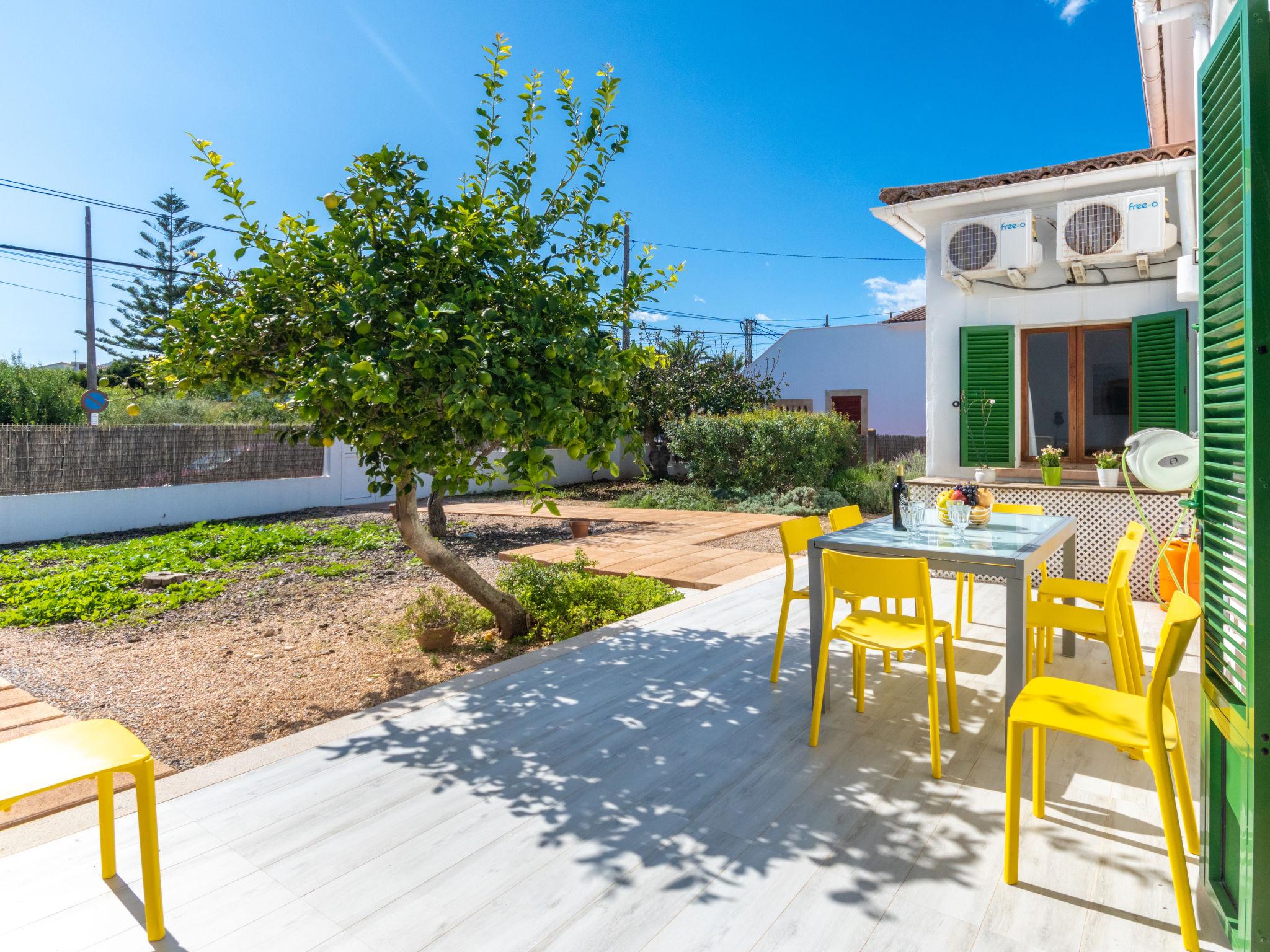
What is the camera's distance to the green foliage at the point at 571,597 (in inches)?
183

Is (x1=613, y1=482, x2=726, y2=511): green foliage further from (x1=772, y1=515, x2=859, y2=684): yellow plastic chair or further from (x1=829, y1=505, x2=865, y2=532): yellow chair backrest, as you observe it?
(x1=772, y1=515, x2=859, y2=684): yellow plastic chair

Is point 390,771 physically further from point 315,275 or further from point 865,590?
point 315,275

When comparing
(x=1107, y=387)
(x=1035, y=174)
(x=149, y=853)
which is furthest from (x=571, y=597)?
(x=1035, y=174)

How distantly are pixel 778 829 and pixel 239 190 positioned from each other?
11.0 ft

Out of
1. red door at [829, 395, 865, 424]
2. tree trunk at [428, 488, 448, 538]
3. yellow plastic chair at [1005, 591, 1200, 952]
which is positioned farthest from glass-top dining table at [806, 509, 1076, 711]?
red door at [829, 395, 865, 424]

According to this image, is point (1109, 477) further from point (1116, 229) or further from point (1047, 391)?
point (1116, 229)

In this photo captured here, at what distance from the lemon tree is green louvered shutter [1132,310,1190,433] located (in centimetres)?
472

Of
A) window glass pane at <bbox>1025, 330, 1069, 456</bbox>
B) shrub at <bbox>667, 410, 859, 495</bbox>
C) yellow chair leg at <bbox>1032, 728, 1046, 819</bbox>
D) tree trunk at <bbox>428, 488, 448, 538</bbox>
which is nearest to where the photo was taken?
yellow chair leg at <bbox>1032, 728, 1046, 819</bbox>

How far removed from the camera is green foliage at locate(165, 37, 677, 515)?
2824 millimetres

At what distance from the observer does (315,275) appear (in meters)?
3.11

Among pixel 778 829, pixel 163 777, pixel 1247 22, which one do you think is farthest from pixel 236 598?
pixel 1247 22

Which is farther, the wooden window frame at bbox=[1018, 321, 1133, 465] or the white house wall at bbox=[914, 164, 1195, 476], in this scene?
the wooden window frame at bbox=[1018, 321, 1133, 465]

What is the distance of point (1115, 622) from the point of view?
2672 millimetres

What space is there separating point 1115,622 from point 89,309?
2093 centimetres
